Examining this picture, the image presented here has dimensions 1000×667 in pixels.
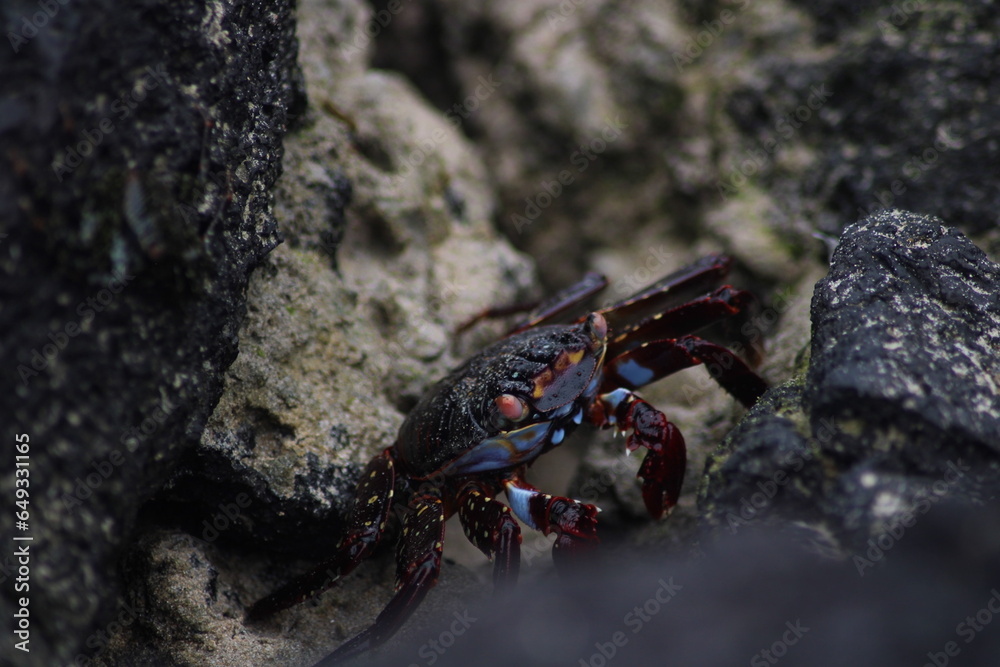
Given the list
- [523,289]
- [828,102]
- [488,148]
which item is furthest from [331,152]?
[828,102]

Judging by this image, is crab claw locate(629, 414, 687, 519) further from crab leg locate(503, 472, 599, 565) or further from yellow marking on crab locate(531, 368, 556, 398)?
yellow marking on crab locate(531, 368, 556, 398)

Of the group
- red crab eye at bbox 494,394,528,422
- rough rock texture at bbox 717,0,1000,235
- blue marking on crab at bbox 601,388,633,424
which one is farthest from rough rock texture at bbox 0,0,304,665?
rough rock texture at bbox 717,0,1000,235

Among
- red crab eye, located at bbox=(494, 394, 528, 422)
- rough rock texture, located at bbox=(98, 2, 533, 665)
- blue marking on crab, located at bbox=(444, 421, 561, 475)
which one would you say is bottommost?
blue marking on crab, located at bbox=(444, 421, 561, 475)

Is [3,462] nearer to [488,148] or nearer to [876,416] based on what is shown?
[876,416]

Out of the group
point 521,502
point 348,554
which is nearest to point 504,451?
point 521,502

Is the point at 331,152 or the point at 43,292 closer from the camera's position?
the point at 43,292

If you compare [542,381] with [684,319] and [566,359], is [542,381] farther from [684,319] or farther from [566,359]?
[684,319]

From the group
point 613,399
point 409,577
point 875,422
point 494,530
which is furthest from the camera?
point 613,399
